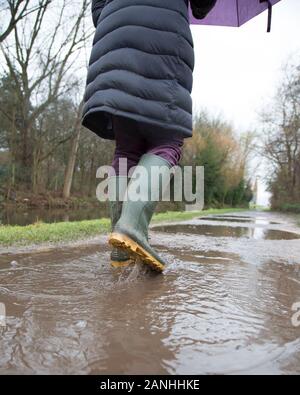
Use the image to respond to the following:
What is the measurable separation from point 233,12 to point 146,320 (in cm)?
281

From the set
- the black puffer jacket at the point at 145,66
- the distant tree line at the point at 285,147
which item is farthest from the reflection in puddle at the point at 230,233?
the distant tree line at the point at 285,147

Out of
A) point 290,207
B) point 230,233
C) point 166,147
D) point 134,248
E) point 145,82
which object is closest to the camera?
point 134,248

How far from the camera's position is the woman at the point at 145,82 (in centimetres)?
166

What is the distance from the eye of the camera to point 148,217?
170 centimetres

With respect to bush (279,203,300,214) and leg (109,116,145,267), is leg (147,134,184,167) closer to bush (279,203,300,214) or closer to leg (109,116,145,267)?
leg (109,116,145,267)

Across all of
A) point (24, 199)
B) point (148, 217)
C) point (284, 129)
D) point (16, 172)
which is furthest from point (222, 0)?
point (284, 129)

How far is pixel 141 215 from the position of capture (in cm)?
162

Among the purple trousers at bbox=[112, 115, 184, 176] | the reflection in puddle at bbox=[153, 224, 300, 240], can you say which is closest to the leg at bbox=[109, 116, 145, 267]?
the purple trousers at bbox=[112, 115, 184, 176]

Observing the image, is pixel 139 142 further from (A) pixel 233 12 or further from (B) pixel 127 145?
(A) pixel 233 12

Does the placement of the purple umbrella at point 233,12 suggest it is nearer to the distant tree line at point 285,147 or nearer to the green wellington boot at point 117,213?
the green wellington boot at point 117,213

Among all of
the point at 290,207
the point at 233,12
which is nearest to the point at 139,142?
the point at 233,12

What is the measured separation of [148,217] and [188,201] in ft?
65.7

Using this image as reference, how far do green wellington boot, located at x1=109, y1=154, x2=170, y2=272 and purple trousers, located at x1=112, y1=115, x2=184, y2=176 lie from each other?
0.08m
